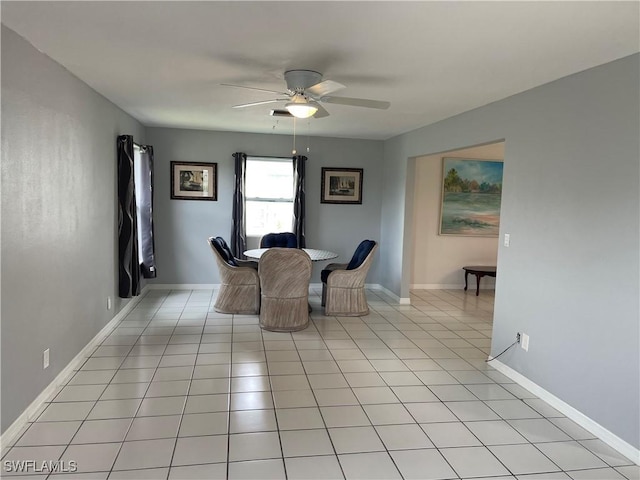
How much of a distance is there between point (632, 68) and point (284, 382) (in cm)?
301

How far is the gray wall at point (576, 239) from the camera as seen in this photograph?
8.30 ft

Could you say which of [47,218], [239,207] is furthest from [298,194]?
[47,218]

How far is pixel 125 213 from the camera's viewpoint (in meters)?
4.63

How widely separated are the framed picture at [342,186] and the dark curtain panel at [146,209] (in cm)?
242

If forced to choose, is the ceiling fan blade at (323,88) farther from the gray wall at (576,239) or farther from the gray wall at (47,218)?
the gray wall at (47,218)

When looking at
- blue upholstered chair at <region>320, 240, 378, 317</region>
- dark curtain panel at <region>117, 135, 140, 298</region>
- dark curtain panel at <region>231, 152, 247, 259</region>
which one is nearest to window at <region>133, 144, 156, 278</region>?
dark curtain panel at <region>117, 135, 140, 298</region>

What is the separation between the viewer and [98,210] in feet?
13.2

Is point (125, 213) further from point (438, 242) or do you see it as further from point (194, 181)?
point (438, 242)

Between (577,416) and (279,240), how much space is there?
13.1 feet

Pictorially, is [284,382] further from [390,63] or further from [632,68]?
[632,68]

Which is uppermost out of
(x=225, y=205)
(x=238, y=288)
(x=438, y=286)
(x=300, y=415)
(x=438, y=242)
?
(x=225, y=205)

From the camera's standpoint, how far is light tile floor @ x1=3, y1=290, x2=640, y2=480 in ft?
7.59

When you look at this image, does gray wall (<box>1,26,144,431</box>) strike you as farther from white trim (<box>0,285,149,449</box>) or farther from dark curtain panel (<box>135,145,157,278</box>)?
dark curtain panel (<box>135,145,157,278</box>)

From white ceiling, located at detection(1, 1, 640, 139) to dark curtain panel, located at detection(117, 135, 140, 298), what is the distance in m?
0.83
